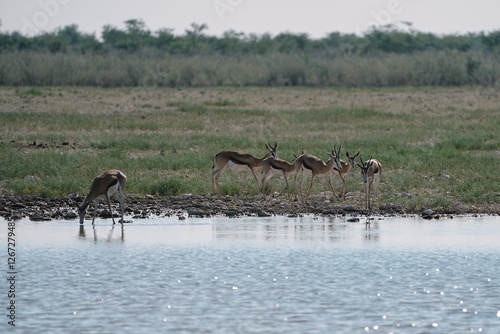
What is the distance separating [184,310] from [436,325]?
7.74 feet

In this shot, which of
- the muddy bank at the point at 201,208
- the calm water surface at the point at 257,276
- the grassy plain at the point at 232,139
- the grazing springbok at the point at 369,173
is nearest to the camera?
the calm water surface at the point at 257,276

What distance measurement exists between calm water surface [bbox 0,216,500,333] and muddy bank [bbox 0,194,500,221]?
2.07ft

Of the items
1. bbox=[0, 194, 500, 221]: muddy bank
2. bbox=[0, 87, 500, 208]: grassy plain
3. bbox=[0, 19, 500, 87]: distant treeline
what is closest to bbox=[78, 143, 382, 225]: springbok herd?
bbox=[0, 194, 500, 221]: muddy bank

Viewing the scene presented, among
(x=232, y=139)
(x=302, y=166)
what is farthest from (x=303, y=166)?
(x=232, y=139)

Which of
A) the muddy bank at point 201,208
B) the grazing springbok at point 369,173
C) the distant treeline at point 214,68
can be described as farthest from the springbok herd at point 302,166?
the distant treeline at point 214,68

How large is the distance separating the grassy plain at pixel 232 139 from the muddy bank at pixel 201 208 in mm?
367

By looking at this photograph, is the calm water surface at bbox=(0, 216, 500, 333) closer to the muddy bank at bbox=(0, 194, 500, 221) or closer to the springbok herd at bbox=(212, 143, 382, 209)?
the muddy bank at bbox=(0, 194, 500, 221)

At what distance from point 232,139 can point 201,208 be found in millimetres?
8050

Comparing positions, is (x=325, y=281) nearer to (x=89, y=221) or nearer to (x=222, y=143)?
(x=89, y=221)

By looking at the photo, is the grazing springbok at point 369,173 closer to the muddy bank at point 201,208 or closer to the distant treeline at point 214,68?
the muddy bank at point 201,208

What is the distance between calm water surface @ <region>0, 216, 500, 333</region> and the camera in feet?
23.9

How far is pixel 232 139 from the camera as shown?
72.8 ft

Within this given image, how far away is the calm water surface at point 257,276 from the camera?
730cm

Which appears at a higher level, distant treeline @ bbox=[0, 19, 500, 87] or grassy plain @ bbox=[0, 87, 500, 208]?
distant treeline @ bbox=[0, 19, 500, 87]
